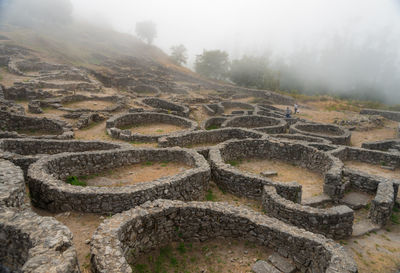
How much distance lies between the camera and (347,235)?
1114 centimetres

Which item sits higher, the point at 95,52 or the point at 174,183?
the point at 95,52

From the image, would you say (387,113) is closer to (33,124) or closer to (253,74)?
(253,74)

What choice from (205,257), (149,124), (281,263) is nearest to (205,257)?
(205,257)

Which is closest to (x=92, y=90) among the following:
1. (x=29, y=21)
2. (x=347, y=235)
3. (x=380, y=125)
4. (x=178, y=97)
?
(x=178, y=97)

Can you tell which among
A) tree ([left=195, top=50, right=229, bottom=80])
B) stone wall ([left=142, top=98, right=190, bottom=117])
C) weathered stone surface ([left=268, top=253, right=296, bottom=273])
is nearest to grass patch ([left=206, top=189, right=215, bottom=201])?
weathered stone surface ([left=268, top=253, right=296, bottom=273])

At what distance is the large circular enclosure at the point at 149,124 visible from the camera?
914 inches

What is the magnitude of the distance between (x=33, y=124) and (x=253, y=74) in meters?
61.7

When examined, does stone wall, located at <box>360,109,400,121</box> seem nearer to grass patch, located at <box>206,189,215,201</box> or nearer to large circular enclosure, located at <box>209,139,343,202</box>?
large circular enclosure, located at <box>209,139,343,202</box>

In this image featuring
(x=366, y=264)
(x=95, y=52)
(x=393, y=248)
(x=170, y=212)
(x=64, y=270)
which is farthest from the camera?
(x=95, y=52)

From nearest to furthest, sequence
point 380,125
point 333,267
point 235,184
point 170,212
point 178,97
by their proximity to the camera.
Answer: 1. point 333,267
2. point 170,212
3. point 235,184
4. point 380,125
5. point 178,97

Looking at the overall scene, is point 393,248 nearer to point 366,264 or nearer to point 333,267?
point 366,264

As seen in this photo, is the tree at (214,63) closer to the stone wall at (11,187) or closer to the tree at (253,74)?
the tree at (253,74)

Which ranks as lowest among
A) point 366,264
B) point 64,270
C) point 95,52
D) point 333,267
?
point 366,264

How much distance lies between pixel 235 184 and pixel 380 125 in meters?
28.1
